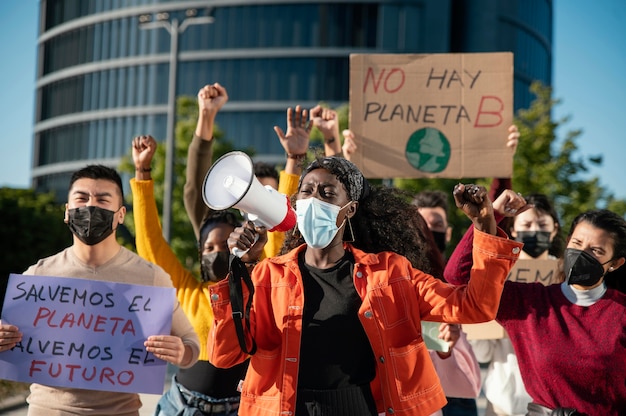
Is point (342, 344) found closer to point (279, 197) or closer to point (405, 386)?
point (405, 386)

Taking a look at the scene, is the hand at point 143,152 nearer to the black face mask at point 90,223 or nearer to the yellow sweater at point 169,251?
the yellow sweater at point 169,251

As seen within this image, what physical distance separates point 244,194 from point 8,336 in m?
1.45

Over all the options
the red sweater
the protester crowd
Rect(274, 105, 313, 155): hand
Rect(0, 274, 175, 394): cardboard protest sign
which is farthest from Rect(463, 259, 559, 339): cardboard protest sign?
Rect(0, 274, 175, 394): cardboard protest sign

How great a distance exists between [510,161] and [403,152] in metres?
0.65

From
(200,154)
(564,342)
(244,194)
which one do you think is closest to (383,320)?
(244,194)

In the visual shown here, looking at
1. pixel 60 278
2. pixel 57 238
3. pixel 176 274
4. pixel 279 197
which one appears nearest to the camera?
pixel 279 197

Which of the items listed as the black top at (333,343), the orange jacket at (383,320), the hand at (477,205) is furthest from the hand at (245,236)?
the hand at (477,205)

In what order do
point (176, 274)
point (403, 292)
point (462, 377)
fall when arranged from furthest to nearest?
point (462, 377), point (176, 274), point (403, 292)

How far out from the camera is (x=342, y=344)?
3023 mm

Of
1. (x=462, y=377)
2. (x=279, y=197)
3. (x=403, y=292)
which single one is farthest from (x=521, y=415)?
(x=279, y=197)

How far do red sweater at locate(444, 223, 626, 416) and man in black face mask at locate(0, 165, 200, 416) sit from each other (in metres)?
1.23

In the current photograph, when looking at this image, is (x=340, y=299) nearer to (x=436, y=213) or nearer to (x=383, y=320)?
(x=383, y=320)

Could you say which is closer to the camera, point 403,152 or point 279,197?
point 279,197

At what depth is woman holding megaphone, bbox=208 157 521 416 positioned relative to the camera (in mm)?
2943
